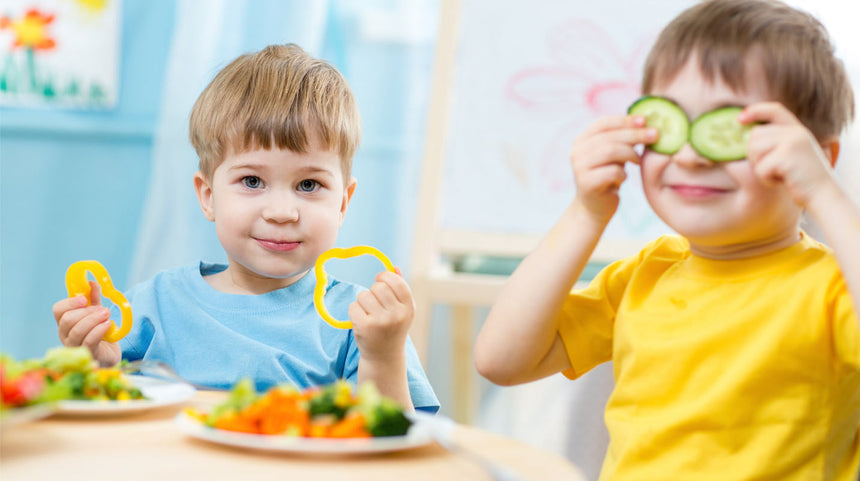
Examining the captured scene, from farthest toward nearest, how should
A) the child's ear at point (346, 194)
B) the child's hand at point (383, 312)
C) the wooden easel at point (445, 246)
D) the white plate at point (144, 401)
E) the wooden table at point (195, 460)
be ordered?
1. the wooden easel at point (445, 246)
2. the child's ear at point (346, 194)
3. the child's hand at point (383, 312)
4. the white plate at point (144, 401)
5. the wooden table at point (195, 460)

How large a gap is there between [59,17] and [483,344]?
81.9 inches

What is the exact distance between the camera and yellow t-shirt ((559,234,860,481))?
800 millimetres

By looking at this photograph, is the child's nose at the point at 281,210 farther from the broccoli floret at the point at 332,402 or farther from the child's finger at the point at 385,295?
the broccoli floret at the point at 332,402

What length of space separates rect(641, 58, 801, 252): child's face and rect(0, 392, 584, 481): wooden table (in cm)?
28

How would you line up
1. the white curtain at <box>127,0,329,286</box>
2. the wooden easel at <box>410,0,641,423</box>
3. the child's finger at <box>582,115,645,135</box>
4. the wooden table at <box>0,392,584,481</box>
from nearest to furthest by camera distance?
the wooden table at <box>0,392,584,481</box>, the child's finger at <box>582,115,645,135</box>, the wooden easel at <box>410,0,641,423</box>, the white curtain at <box>127,0,329,286</box>

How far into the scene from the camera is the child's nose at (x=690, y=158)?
798 mm

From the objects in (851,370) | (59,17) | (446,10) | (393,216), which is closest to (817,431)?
(851,370)

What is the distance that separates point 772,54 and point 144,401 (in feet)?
2.15

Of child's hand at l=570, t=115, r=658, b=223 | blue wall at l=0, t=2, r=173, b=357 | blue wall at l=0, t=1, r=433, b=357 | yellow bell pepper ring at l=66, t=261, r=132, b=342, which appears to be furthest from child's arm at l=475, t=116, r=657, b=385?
blue wall at l=0, t=2, r=173, b=357

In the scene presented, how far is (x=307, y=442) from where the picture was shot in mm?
628

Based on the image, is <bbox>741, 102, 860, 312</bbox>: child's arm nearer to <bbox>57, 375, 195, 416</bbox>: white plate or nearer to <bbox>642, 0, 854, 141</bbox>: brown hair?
<bbox>642, 0, 854, 141</bbox>: brown hair

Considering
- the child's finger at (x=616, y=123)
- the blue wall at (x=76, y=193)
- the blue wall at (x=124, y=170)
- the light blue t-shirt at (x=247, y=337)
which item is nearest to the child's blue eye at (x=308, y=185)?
the light blue t-shirt at (x=247, y=337)

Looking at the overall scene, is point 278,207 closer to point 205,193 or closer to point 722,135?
point 205,193

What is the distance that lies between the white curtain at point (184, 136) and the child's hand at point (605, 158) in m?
1.68
